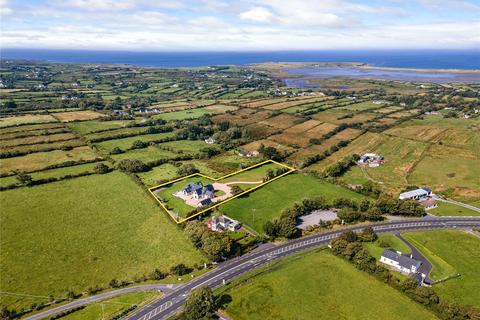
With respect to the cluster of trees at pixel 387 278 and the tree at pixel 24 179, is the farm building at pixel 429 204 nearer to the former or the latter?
the cluster of trees at pixel 387 278

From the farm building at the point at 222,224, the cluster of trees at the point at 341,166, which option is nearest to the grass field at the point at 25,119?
the farm building at the point at 222,224

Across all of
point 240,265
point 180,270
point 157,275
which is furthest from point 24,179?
point 240,265

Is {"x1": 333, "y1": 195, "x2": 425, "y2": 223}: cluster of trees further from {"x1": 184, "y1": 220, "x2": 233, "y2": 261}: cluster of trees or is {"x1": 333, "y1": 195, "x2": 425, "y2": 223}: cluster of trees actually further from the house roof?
{"x1": 184, "y1": 220, "x2": 233, "y2": 261}: cluster of trees

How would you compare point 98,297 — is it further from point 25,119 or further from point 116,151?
point 25,119

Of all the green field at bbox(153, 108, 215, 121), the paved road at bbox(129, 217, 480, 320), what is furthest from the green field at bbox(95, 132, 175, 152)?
the paved road at bbox(129, 217, 480, 320)

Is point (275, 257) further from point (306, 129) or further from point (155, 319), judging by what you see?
point (306, 129)
